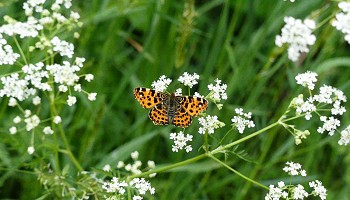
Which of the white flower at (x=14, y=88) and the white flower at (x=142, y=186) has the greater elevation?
the white flower at (x=14, y=88)

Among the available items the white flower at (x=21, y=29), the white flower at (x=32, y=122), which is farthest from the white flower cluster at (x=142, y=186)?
the white flower at (x=21, y=29)

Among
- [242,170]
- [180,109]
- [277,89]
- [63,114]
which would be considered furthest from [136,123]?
[180,109]

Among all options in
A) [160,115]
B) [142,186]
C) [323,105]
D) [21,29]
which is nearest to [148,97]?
[160,115]

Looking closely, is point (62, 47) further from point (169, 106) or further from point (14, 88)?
point (169, 106)

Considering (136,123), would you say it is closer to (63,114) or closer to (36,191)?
(63,114)

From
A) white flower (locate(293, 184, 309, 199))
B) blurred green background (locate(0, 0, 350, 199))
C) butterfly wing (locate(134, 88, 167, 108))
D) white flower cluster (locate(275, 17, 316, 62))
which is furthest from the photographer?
blurred green background (locate(0, 0, 350, 199))

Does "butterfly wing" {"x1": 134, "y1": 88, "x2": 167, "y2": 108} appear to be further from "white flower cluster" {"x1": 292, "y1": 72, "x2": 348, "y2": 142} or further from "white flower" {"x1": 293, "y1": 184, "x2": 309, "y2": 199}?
"white flower" {"x1": 293, "y1": 184, "x2": 309, "y2": 199}

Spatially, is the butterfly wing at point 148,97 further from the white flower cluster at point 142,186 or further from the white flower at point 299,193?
the white flower at point 299,193

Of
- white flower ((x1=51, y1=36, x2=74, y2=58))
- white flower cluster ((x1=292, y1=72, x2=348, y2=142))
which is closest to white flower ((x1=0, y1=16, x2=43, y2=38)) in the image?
white flower ((x1=51, y1=36, x2=74, y2=58))
